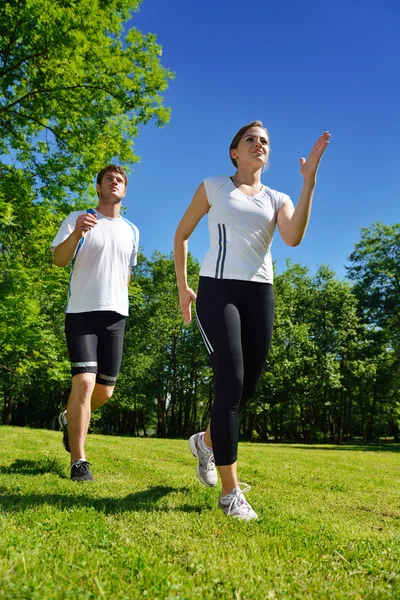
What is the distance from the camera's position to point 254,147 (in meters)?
3.67

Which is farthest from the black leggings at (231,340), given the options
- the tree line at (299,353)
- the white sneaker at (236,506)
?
the tree line at (299,353)

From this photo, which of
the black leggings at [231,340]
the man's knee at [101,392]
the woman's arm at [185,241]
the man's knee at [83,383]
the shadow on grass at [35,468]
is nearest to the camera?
the black leggings at [231,340]

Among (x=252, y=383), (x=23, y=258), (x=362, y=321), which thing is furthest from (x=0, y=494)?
(x=362, y=321)

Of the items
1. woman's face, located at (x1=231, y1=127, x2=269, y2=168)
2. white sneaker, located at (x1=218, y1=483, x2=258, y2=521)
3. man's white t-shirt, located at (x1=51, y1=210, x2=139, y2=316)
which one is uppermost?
woman's face, located at (x1=231, y1=127, x2=269, y2=168)

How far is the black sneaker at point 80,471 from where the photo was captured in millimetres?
4082

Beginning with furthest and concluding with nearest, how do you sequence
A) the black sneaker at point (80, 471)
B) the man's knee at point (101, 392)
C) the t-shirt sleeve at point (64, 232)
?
1. the man's knee at point (101, 392)
2. the t-shirt sleeve at point (64, 232)
3. the black sneaker at point (80, 471)

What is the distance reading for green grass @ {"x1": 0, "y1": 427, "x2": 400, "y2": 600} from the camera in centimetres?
173

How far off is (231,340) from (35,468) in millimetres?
2765

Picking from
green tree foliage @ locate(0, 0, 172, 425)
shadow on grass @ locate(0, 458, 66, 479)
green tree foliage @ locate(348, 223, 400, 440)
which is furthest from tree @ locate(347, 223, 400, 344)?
shadow on grass @ locate(0, 458, 66, 479)

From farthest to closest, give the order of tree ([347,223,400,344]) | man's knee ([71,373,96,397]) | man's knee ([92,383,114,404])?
tree ([347,223,400,344]), man's knee ([92,383,114,404]), man's knee ([71,373,96,397])

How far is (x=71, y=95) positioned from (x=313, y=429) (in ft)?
115

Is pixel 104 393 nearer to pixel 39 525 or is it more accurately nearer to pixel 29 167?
pixel 39 525

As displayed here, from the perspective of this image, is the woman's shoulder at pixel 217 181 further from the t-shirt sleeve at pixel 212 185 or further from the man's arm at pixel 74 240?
the man's arm at pixel 74 240

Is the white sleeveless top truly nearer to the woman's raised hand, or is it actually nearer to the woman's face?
the woman's face
